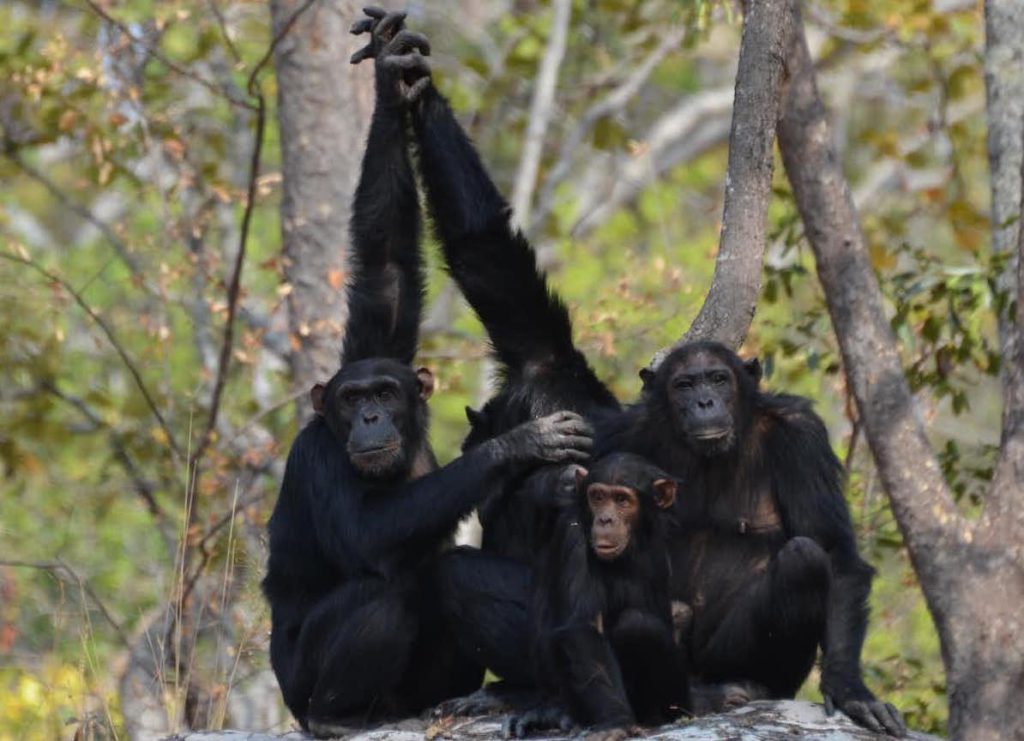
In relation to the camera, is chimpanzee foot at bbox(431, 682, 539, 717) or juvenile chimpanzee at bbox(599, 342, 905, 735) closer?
juvenile chimpanzee at bbox(599, 342, 905, 735)

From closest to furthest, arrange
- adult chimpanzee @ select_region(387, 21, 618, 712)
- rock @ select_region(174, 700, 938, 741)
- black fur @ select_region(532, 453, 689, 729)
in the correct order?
1. rock @ select_region(174, 700, 938, 741)
2. black fur @ select_region(532, 453, 689, 729)
3. adult chimpanzee @ select_region(387, 21, 618, 712)

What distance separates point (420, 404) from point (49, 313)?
6387 mm

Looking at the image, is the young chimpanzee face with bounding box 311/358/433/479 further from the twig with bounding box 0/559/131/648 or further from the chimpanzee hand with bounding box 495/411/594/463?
the twig with bounding box 0/559/131/648

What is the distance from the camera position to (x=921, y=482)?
27.2 feet

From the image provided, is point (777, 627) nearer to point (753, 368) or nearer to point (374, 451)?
point (753, 368)

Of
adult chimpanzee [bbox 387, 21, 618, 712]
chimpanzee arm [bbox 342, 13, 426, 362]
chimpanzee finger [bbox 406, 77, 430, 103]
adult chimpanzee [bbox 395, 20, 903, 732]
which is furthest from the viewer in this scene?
chimpanzee arm [bbox 342, 13, 426, 362]

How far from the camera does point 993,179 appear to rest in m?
10.5

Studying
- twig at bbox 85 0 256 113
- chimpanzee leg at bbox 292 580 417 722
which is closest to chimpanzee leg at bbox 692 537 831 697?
chimpanzee leg at bbox 292 580 417 722

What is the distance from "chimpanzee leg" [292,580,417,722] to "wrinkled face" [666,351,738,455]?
172cm

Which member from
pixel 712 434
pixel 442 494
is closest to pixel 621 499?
pixel 712 434

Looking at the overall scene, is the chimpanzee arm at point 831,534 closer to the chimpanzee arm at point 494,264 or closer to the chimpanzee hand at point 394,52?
the chimpanzee arm at point 494,264

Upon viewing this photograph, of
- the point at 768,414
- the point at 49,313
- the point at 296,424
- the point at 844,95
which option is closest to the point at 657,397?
the point at 768,414

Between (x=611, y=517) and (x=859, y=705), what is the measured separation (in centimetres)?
143

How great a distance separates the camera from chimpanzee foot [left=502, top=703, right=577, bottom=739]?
8312 mm
